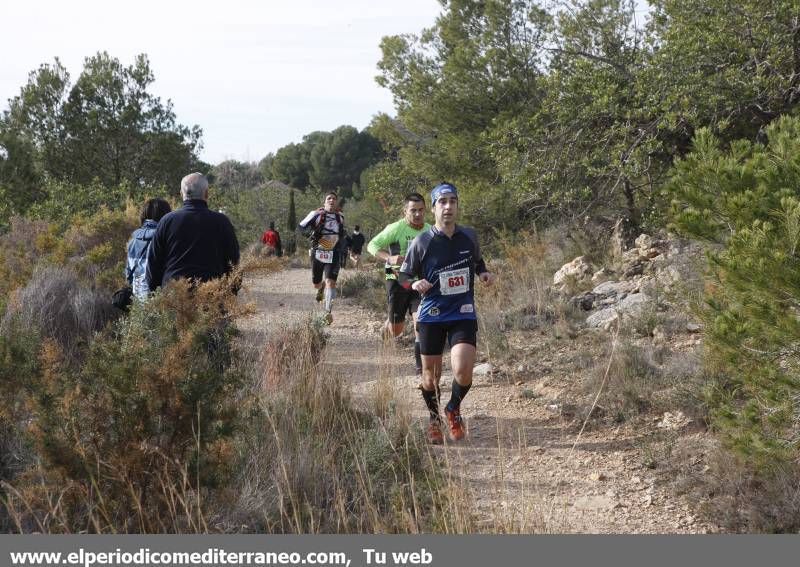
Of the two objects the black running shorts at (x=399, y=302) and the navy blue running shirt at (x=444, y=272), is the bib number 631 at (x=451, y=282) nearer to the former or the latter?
the navy blue running shirt at (x=444, y=272)

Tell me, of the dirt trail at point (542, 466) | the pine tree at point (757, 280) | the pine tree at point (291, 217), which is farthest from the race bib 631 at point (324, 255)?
the pine tree at point (291, 217)

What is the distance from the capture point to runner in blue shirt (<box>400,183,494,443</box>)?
5.57 meters

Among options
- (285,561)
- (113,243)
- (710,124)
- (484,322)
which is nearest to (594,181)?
(710,124)

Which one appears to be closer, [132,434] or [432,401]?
[132,434]

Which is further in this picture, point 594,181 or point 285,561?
point 594,181

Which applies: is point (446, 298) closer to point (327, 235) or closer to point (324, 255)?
point (327, 235)

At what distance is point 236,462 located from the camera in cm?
417

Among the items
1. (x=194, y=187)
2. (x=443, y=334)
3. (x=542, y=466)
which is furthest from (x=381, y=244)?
(x=542, y=466)

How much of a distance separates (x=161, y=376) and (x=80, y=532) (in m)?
0.71

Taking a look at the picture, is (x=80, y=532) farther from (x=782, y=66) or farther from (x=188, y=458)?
(x=782, y=66)

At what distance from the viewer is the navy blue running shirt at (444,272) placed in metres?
5.59

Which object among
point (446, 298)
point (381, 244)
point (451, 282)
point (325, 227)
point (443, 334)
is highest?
point (325, 227)

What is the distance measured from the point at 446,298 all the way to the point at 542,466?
50.0 inches

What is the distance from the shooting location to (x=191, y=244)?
5480 millimetres
